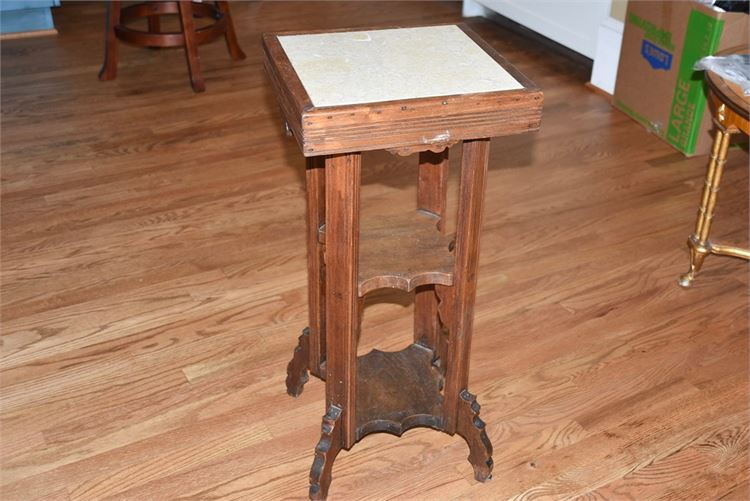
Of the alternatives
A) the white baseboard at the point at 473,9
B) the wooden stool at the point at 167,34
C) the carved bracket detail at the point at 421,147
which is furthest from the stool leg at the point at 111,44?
the carved bracket detail at the point at 421,147

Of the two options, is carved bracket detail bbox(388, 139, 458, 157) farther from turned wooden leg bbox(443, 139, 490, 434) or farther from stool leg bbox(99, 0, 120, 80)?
stool leg bbox(99, 0, 120, 80)

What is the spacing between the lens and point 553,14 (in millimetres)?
3643

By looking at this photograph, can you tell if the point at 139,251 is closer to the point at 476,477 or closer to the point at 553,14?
the point at 476,477

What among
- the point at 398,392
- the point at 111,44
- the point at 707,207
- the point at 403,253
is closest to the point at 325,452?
the point at 398,392

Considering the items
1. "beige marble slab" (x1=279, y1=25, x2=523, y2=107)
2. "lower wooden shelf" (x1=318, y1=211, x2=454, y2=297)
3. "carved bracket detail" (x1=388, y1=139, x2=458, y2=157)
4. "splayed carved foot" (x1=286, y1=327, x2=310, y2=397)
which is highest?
"beige marble slab" (x1=279, y1=25, x2=523, y2=107)

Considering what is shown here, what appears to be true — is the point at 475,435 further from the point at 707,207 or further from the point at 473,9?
the point at 473,9

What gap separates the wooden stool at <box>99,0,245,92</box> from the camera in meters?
Result: 3.36

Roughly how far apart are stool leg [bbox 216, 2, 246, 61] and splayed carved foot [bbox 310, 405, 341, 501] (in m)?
2.46

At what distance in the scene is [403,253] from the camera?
4.92ft

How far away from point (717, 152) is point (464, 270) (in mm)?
987

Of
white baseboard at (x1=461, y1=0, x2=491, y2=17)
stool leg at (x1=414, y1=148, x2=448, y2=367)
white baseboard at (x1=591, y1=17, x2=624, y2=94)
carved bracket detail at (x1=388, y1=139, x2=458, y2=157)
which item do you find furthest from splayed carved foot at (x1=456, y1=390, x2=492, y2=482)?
white baseboard at (x1=461, y1=0, x2=491, y2=17)

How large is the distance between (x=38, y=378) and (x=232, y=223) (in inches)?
31.1

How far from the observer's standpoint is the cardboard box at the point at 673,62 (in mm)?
2691

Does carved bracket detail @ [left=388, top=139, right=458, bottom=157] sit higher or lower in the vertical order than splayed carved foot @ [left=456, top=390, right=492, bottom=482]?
higher
